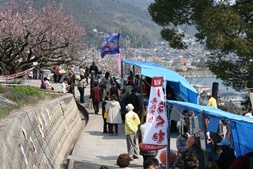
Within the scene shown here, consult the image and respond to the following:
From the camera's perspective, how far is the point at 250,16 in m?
22.4

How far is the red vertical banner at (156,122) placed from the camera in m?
9.86

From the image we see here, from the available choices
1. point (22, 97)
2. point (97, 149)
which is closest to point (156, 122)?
point (97, 149)

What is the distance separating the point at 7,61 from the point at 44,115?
16514 mm

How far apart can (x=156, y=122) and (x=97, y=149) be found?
221 inches

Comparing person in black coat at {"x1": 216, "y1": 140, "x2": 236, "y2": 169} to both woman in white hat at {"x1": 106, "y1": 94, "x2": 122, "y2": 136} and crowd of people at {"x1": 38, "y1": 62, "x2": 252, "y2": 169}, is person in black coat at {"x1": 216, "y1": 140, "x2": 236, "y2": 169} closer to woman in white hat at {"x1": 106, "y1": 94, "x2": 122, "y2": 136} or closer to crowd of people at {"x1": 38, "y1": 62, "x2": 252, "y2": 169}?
crowd of people at {"x1": 38, "y1": 62, "x2": 252, "y2": 169}

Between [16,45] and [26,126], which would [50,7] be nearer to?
[16,45]

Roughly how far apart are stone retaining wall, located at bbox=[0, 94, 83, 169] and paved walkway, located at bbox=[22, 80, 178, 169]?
18.8 inches

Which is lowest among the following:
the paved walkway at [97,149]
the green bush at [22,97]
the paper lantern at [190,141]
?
the paved walkway at [97,149]

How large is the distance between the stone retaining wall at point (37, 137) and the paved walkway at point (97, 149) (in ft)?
1.57

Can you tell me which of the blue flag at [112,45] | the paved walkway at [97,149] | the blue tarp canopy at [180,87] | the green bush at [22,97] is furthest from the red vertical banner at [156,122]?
the blue flag at [112,45]

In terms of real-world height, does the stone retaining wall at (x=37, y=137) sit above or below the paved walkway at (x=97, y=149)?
above

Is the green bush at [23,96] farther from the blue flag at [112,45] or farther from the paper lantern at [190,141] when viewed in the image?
the blue flag at [112,45]

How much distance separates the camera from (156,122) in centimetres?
994

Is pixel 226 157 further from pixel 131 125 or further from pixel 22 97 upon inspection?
pixel 22 97
